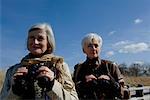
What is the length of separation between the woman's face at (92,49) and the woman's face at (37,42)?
1109 mm

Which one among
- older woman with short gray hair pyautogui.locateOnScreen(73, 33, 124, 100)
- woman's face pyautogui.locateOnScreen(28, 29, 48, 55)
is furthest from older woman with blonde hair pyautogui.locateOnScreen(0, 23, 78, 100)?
older woman with short gray hair pyautogui.locateOnScreen(73, 33, 124, 100)

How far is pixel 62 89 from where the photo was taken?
9.68ft

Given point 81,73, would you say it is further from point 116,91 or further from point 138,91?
point 138,91

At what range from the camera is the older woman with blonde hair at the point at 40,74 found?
9.34 feet

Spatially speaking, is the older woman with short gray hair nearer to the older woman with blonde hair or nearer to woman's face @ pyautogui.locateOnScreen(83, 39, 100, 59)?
woman's face @ pyautogui.locateOnScreen(83, 39, 100, 59)

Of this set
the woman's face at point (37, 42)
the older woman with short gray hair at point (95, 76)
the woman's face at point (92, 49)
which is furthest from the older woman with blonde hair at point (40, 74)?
the woman's face at point (92, 49)

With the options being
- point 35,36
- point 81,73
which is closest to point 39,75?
point 35,36

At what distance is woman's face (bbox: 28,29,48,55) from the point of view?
3.12 metres

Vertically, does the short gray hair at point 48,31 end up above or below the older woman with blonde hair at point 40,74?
above

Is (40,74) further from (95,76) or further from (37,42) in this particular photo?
(95,76)

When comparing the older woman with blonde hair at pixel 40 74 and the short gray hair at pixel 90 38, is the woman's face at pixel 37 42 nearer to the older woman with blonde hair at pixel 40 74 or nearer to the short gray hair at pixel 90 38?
the older woman with blonde hair at pixel 40 74

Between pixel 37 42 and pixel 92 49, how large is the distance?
1.20m

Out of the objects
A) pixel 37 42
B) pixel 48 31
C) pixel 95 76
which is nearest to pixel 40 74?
pixel 37 42

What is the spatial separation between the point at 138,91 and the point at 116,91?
8992 mm
